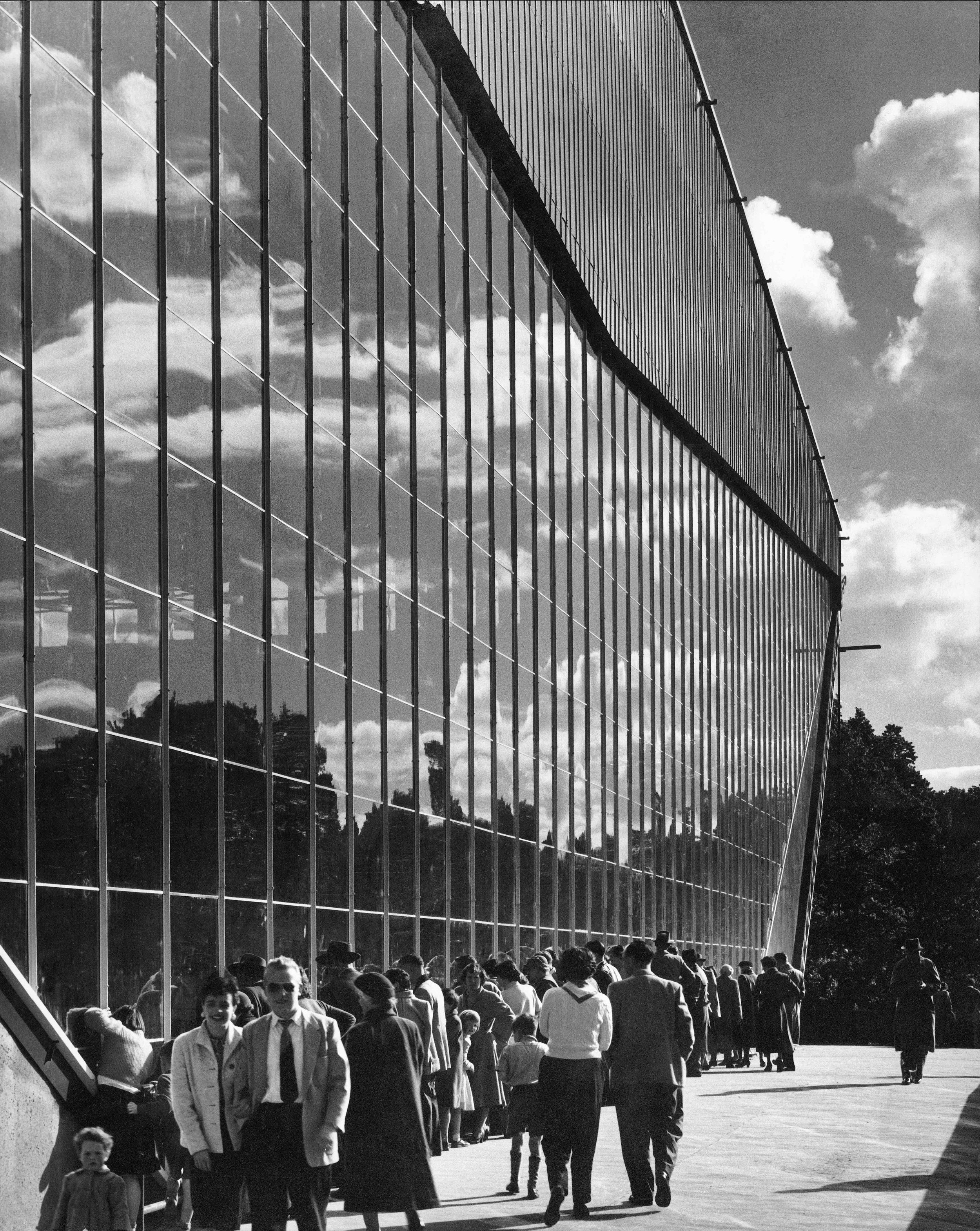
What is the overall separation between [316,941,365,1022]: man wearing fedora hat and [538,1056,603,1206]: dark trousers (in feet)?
5.25

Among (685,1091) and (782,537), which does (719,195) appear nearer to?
(782,537)

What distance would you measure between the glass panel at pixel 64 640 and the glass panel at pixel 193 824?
169 centimetres

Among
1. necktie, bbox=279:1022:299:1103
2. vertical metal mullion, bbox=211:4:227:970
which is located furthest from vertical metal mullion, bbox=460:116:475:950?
necktie, bbox=279:1022:299:1103

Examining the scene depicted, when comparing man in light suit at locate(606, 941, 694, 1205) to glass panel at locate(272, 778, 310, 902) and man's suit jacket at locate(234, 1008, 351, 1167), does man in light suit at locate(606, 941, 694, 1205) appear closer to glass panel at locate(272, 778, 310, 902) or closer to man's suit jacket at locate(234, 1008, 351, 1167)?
man's suit jacket at locate(234, 1008, 351, 1167)

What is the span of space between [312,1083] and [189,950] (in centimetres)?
733

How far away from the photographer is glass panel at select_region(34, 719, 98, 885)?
13477 millimetres

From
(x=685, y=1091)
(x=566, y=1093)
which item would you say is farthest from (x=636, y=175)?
(x=566, y=1093)

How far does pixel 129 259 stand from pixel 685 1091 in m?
14.1

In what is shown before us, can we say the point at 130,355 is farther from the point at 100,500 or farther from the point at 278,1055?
the point at 278,1055

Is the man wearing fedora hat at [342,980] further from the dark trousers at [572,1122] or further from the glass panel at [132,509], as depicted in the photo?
the glass panel at [132,509]

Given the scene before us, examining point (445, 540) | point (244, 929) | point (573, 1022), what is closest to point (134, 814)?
point (244, 929)

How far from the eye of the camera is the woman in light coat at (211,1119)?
8.86 metres

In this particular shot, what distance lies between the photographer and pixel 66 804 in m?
13.8

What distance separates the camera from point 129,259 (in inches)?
609
